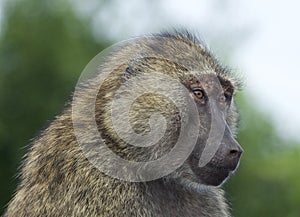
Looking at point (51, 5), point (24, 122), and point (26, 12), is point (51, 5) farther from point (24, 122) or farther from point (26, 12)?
point (24, 122)

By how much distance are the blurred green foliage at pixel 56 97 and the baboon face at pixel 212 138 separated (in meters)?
14.0

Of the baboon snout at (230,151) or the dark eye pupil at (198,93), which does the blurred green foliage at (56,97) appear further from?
the baboon snout at (230,151)

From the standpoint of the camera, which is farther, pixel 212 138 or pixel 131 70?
pixel 131 70

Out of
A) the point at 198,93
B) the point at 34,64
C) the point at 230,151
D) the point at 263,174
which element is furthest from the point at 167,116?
the point at 263,174

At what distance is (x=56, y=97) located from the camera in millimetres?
23219

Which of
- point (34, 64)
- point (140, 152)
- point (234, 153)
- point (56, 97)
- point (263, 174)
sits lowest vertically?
point (263, 174)

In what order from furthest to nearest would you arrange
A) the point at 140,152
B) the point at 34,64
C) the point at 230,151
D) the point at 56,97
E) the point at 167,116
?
the point at 34,64 < the point at 56,97 < the point at 167,116 < the point at 140,152 < the point at 230,151

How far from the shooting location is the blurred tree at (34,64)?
72.6 ft

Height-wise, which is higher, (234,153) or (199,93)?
(199,93)

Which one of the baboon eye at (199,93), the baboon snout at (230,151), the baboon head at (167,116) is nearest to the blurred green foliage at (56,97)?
the baboon head at (167,116)

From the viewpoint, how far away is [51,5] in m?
28.1

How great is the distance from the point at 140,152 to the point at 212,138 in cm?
45

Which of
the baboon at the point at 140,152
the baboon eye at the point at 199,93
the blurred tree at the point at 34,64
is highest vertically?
the baboon eye at the point at 199,93

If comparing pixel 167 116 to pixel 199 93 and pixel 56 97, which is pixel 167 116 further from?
pixel 56 97
